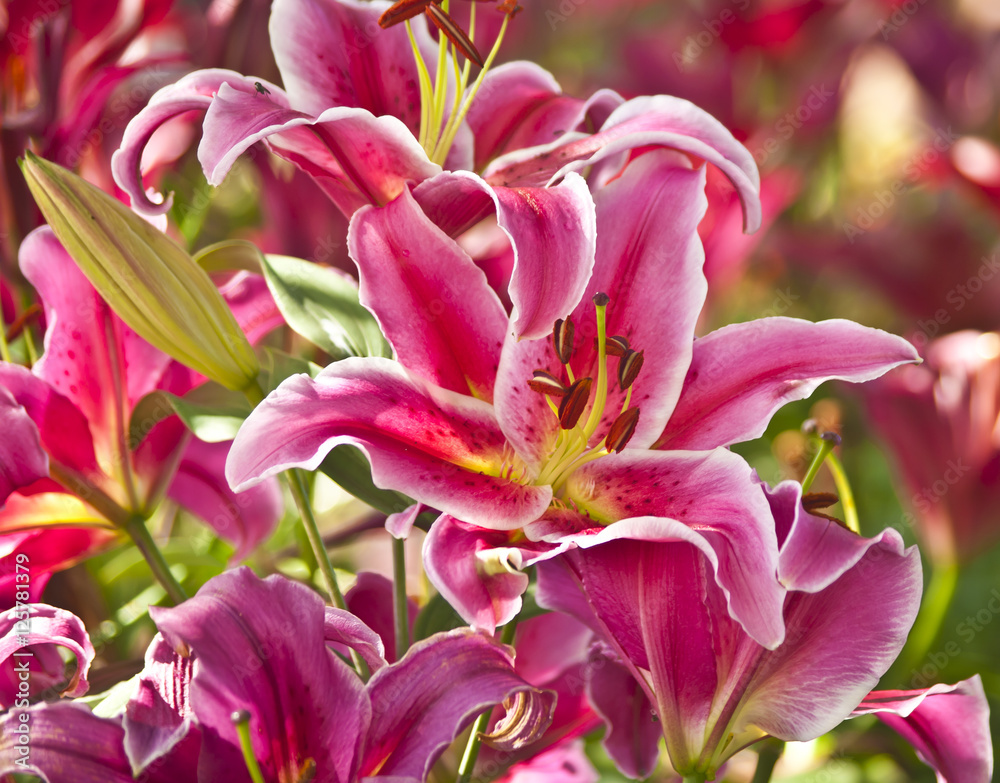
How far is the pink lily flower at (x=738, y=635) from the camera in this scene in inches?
14.3

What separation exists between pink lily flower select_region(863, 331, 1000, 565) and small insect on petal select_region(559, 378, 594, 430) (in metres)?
0.43

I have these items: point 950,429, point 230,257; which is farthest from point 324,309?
point 950,429

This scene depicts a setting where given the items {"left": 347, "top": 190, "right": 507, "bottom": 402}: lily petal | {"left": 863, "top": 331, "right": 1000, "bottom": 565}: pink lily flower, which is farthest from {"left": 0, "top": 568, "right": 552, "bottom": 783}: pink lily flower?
{"left": 863, "top": 331, "right": 1000, "bottom": 565}: pink lily flower

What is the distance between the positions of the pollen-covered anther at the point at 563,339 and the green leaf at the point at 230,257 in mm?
162

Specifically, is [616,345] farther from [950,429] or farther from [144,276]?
[950,429]

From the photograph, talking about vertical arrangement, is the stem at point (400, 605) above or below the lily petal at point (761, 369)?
below

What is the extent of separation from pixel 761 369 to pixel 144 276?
244 millimetres

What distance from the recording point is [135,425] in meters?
0.48

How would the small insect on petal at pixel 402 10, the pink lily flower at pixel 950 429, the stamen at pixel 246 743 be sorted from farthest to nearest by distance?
the pink lily flower at pixel 950 429
the small insect on petal at pixel 402 10
the stamen at pixel 246 743

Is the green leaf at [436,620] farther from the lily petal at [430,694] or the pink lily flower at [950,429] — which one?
the pink lily flower at [950,429]

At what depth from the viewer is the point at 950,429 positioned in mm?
748

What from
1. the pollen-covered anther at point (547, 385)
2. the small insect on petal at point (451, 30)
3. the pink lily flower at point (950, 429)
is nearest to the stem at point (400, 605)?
the pollen-covered anther at point (547, 385)

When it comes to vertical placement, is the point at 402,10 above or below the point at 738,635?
above

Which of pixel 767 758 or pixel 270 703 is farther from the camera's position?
pixel 767 758
